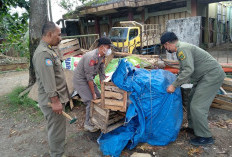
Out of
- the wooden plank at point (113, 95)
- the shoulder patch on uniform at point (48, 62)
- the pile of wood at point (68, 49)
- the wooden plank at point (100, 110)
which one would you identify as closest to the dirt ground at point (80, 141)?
the wooden plank at point (100, 110)

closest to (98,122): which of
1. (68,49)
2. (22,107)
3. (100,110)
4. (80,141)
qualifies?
(100,110)

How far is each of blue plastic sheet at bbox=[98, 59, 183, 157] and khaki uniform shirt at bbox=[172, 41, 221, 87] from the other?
28 centimetres

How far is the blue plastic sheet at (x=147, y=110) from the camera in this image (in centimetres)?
274

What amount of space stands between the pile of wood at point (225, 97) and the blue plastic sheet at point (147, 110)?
1453 mm

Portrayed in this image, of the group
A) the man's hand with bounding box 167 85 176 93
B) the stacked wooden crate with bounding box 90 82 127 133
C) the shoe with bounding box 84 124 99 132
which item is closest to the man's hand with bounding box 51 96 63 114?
the stacked wooden crate with bounding box 90 82 127 133

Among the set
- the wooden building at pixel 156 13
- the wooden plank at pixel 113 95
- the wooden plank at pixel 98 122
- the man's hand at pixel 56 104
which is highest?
the wooden building at pixel 156 13

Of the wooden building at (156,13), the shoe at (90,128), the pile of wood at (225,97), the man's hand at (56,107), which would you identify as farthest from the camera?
the wooden building at (156,13)

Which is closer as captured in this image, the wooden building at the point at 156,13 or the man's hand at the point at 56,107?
the man's hand at the point at 56,107

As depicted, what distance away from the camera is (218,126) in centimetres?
334

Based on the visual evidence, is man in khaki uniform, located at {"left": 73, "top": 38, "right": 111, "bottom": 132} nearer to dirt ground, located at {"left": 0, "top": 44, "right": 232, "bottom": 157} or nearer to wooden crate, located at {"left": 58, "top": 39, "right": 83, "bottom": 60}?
dirt ground, located at {"left": 0, "top": 44, "right": 232, "bottom": 157}

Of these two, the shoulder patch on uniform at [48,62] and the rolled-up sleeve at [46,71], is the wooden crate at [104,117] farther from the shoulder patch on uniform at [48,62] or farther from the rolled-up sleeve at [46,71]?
the shoulder patch on uniform at [48,62]

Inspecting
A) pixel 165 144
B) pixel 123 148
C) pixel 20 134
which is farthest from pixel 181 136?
pixel 20 134

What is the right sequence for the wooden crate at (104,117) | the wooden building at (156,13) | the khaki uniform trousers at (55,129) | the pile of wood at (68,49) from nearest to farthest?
the khaki uniform trousers at (55,129) < the wooden crate at (104,117) < the pile of wood at (68,49) < the wooden building at (156,13)

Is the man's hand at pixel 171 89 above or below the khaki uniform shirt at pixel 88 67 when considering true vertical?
below
